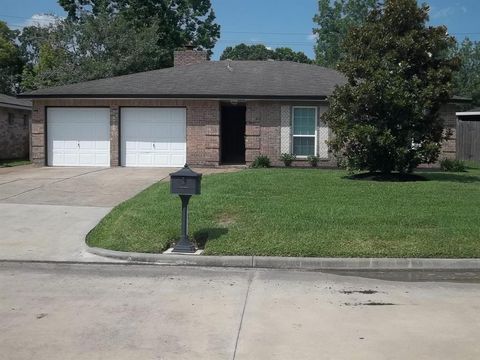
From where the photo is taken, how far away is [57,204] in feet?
41.8

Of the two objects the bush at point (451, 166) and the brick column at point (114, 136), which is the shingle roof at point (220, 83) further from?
the bush at point (451, 166)

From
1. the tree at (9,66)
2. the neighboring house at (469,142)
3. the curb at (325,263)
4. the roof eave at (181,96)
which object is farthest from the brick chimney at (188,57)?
the tree at (9,66)

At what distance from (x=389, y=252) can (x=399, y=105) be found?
5866mm

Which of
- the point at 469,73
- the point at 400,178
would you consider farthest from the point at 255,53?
the point at 400,178

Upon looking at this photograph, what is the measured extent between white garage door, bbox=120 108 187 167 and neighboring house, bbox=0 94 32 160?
8.21 metres

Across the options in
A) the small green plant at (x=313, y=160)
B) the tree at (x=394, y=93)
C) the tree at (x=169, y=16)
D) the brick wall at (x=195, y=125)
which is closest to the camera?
the tree at (x=394, y=93)

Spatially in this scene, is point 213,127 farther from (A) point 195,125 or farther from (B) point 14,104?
(B) point 14,104

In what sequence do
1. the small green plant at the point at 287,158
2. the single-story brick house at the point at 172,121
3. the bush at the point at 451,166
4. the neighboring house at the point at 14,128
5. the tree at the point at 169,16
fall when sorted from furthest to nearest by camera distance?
the tree at the point at 169,16
the neighboring house at the point at 14,128
the single-story brick house at the point at 172,121
the small green plant at the point at 287,158
the bush at the point at 451,166

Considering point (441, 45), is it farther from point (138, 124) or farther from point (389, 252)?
point (138, 124)

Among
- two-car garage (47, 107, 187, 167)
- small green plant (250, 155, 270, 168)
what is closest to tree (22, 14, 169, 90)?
two-car garage (47, 107, 187, 167)

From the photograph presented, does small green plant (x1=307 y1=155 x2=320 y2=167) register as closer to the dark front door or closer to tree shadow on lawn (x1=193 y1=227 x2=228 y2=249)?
the dark front door

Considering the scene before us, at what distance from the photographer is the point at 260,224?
9789 mm

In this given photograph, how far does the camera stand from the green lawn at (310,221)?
29.1ft

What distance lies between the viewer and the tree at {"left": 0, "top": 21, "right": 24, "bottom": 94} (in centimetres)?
4853
